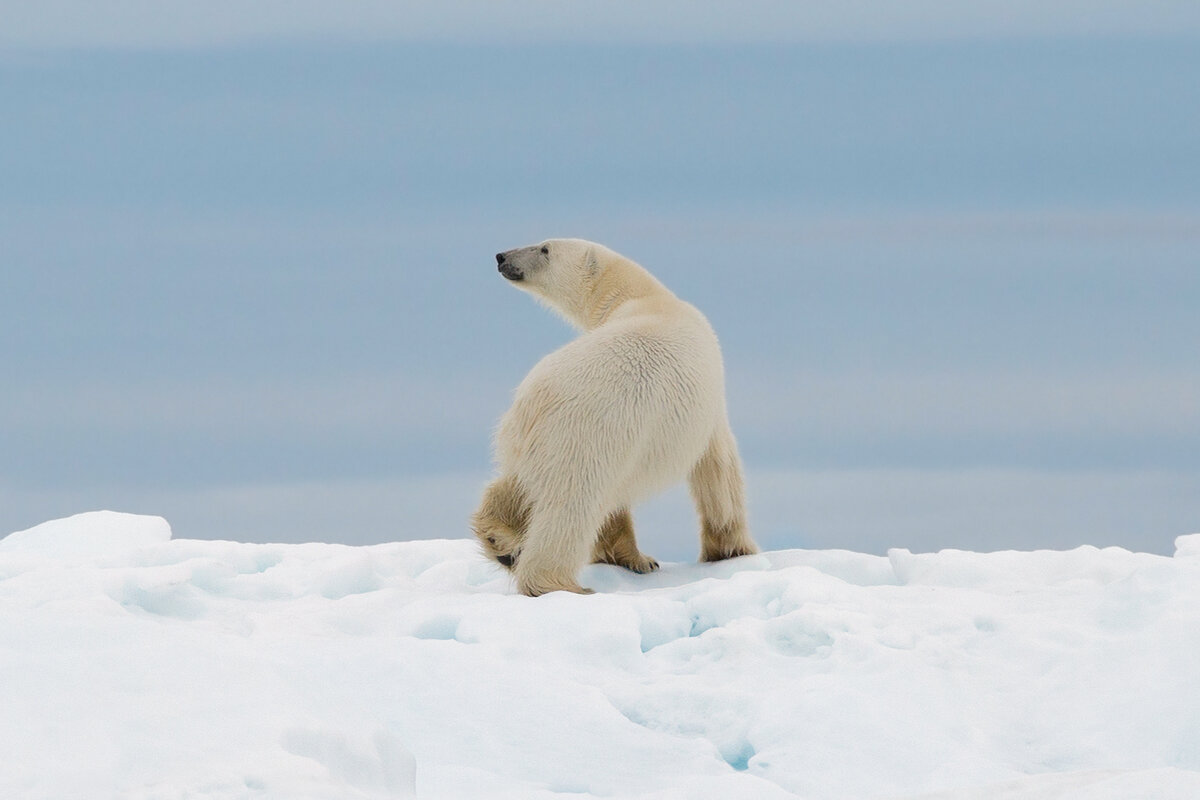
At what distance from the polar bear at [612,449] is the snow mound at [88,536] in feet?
10.8

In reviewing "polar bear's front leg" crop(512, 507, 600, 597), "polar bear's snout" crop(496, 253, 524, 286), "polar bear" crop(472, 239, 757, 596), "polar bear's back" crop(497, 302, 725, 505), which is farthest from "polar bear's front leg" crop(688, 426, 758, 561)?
"polar bear's snout" crop(496, 253, 524, 286)

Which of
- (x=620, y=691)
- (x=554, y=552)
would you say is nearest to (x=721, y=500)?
(x=554, y=552)

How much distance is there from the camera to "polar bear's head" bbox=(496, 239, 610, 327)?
8.38 meters

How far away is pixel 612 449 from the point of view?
6922mm

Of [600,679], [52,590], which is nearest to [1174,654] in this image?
[600,679]

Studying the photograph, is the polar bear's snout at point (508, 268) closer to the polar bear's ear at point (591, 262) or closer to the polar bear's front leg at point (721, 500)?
the polar bear's ear at point (591, 262)

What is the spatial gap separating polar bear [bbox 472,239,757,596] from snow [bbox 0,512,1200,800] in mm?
582

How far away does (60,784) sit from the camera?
375cm

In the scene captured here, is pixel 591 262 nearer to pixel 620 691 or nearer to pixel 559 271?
pixel 559 271

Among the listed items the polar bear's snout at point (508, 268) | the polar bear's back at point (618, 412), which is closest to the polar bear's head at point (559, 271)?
the polar bear's snout at point (508, 268)

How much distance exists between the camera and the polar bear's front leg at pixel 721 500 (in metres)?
7.91

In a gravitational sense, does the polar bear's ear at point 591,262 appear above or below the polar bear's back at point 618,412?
above

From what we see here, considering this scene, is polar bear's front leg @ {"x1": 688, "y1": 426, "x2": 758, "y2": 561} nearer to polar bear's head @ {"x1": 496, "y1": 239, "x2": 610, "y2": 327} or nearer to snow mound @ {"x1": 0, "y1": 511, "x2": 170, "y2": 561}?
polar bear's head @ {"x1": 496, "y1": 239, "x2": 610, "y2": 327}

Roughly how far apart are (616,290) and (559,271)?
1.50 feet
